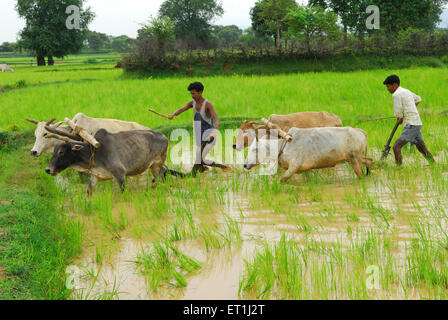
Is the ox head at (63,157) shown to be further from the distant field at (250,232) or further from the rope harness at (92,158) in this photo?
the distant field at (250,232)

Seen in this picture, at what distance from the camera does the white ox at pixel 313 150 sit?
538cm

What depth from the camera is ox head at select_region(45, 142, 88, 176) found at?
506cm

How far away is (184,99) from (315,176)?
20.2 ft

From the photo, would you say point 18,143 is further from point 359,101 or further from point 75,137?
point 359,101

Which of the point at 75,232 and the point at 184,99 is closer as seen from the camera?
the point at 75,232

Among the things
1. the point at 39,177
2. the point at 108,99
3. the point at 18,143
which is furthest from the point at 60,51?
the point at 39,177

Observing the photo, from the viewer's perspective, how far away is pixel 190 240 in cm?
401

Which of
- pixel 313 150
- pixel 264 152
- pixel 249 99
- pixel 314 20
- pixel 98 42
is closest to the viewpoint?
pixel 313 150

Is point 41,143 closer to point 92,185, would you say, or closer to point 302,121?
point 92,185

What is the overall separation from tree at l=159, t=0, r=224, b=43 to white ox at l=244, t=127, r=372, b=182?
121ft

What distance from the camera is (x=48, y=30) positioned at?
33.5 meters

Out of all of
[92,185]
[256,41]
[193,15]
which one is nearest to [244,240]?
[92,185]

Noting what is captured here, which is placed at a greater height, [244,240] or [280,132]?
[280,132]

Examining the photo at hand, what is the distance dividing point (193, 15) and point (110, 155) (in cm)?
3940
